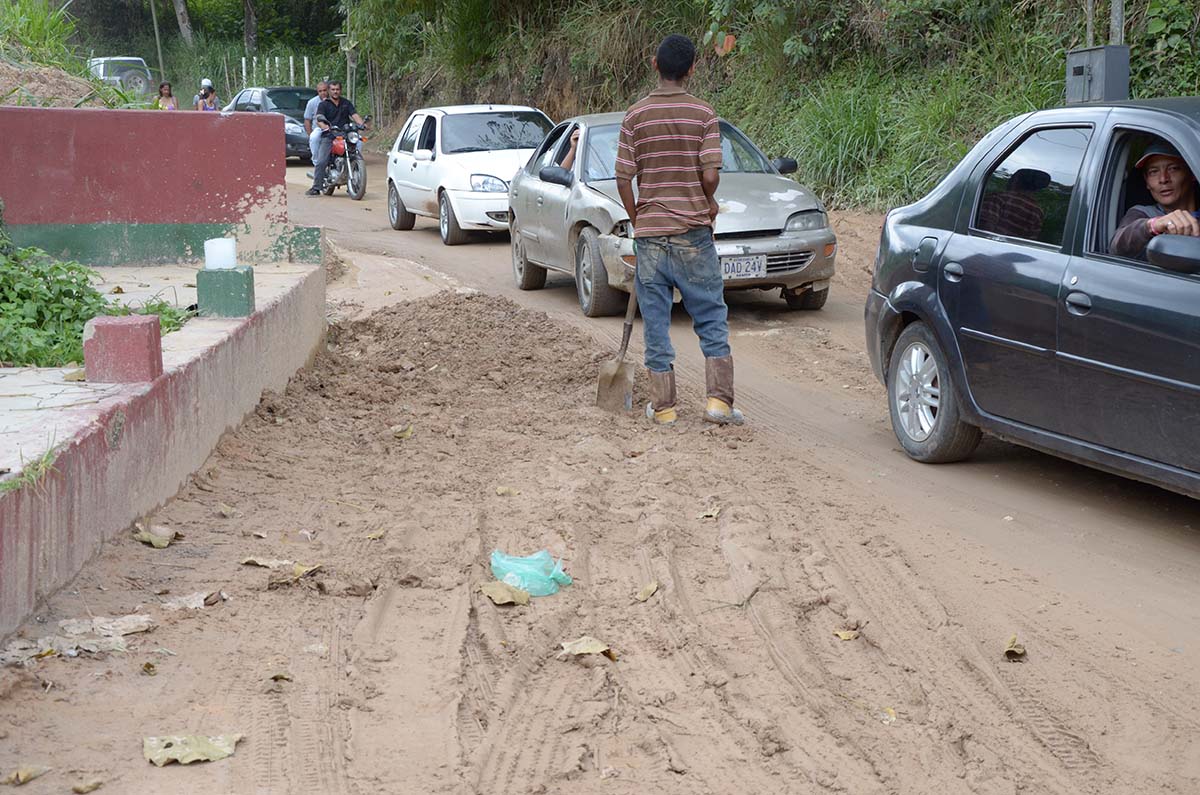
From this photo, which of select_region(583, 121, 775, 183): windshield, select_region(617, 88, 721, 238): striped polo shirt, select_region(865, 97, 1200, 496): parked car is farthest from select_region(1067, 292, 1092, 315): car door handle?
select_region(583, 121, 775, 183): windshield

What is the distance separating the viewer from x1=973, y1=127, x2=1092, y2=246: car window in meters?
5.98

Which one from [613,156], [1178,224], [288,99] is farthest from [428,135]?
[288,99]

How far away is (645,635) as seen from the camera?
14.8 feet

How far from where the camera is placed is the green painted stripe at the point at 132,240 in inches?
361

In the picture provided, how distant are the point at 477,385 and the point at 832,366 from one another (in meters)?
2.53

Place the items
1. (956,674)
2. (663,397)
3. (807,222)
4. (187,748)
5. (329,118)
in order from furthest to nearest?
(329,118), (807,222), (663,397), (956,674), (187,748)

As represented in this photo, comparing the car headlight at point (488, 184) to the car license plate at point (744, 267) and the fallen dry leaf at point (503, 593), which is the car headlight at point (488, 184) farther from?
the fallen dry leaf at point (503, 593)

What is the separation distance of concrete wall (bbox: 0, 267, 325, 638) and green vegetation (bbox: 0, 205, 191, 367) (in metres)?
0.38

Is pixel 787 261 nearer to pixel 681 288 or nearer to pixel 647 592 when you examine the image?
pixel 681 288

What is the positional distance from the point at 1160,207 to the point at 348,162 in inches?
735

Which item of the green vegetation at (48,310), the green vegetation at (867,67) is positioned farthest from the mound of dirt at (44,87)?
the green vegetation at (867,67)

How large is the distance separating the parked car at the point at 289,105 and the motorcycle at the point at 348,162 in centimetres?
730

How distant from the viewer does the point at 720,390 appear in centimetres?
751

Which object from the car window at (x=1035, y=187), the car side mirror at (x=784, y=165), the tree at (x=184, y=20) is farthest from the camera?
the tree at (x=184, y=20)
